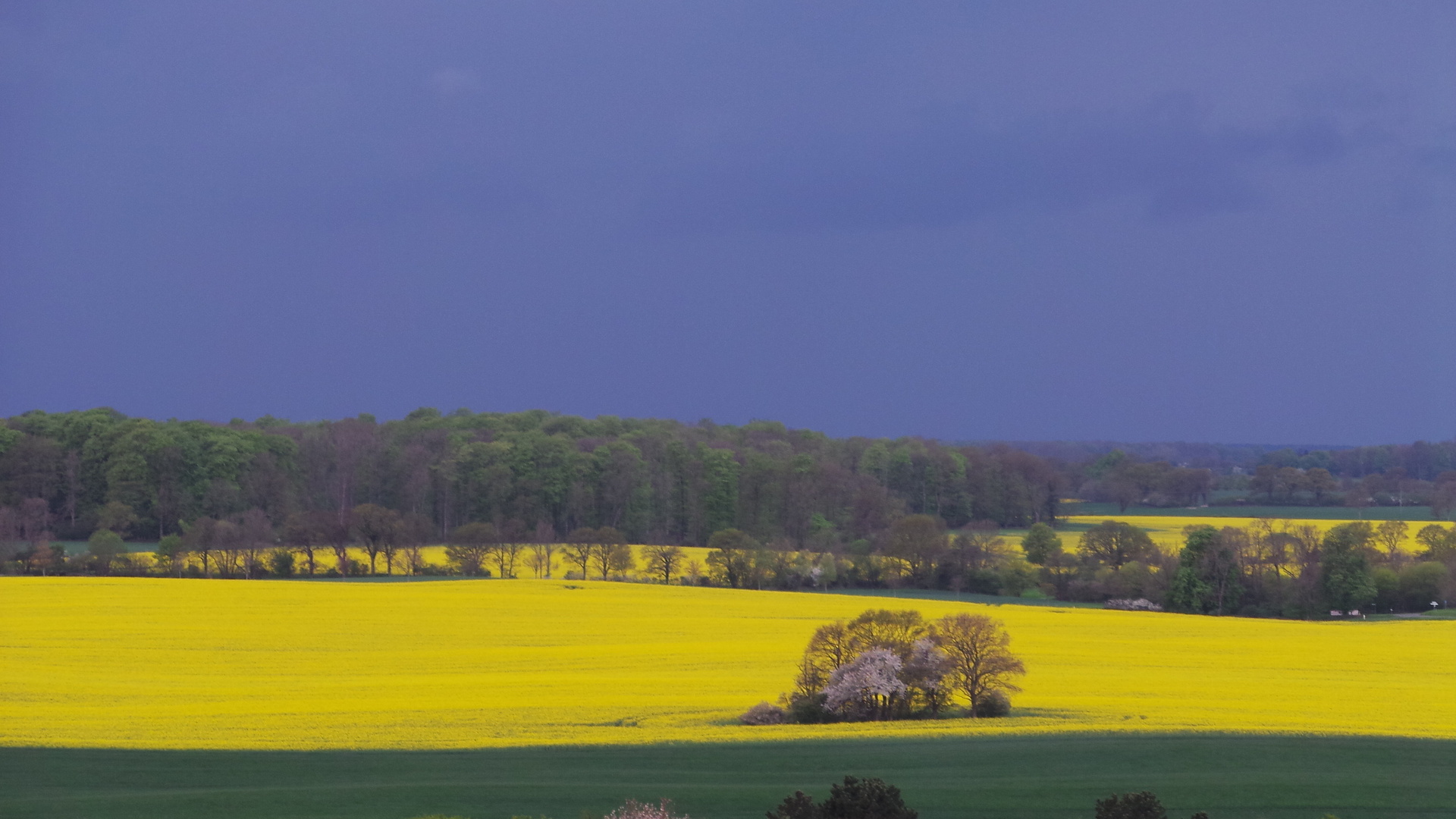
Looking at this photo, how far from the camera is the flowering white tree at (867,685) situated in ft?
93.1

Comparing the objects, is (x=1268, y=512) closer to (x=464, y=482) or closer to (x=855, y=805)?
(x=464, y=482)

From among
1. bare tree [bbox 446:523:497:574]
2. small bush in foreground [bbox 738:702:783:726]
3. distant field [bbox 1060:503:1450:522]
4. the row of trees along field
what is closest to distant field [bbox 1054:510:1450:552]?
distant field [bbox 1060:503:1450:522]

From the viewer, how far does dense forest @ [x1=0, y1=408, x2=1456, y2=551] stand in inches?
3014

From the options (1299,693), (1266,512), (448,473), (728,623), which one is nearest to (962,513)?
(1266,512)

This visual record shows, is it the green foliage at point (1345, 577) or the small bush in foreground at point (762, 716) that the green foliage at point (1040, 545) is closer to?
the green foliage at point (1345, 577)

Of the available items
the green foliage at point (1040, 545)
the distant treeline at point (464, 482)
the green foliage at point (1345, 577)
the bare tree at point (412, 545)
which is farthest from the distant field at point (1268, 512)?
the bare tree at point (412, 545)

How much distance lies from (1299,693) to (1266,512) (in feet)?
246

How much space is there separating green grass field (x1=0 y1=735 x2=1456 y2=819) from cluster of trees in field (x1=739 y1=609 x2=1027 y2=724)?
12.1 ft

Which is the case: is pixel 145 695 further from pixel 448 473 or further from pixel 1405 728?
pixel 448 473

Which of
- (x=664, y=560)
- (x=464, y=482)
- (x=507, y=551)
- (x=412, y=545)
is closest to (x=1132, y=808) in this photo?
(x=664, y=560)

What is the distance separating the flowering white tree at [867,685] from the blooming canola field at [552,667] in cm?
123

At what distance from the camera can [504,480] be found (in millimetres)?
83312

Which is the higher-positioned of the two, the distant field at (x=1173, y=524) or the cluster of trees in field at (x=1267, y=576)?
the distant field at (x=1173, y=524)

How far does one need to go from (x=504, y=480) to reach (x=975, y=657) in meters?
58.7
